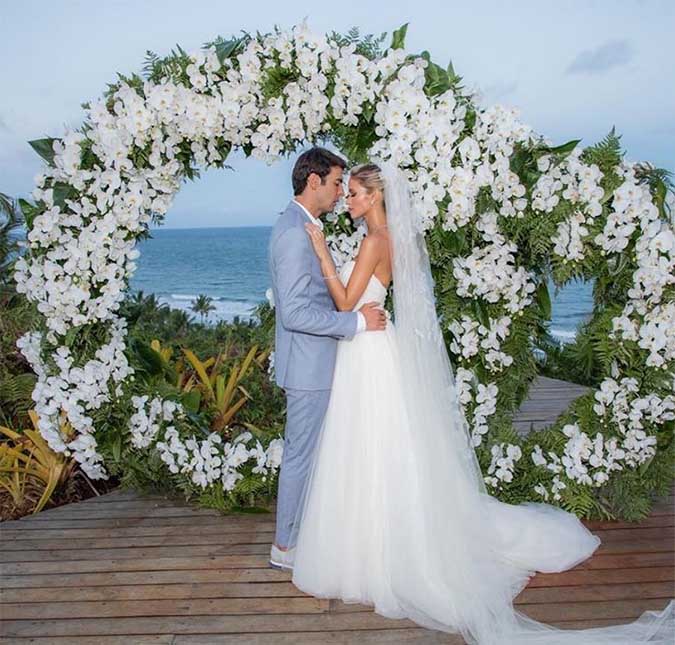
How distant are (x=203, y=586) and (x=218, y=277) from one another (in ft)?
119

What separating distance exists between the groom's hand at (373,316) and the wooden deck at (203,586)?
1203 millimetres

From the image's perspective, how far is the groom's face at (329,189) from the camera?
3.40 meters

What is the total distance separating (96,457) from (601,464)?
272 cm

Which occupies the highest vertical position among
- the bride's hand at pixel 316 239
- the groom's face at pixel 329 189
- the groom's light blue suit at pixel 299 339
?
the groom's face at pixel 329 189

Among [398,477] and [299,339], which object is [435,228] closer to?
[299,339]

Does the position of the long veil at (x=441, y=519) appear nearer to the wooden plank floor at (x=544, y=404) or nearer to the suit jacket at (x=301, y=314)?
the suit jacket at (x=301, y=314)

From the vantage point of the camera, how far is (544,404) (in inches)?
259

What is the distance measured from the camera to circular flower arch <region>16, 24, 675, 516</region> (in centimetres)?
369

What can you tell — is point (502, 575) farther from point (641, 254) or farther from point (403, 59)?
point (403, 59)

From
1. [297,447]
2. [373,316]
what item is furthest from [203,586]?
[373,316]

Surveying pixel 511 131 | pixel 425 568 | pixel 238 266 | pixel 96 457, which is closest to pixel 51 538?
pixel 96 457

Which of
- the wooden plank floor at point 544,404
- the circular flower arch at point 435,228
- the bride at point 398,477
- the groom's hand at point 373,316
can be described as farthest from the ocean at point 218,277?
the groom's hand at point 373,316

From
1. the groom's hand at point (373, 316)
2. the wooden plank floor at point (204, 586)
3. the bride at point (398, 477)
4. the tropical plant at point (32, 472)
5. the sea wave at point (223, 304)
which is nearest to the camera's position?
the wooden plank floor at point (204, 586)

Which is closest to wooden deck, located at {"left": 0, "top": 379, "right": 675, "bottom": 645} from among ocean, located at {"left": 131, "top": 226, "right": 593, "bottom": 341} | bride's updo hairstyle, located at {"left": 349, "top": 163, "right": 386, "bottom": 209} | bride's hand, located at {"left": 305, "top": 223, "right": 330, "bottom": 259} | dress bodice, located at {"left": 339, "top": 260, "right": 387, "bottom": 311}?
dress bodice, located at {"left": 339, "top": 260, "right": 387, "bottom": 311}
